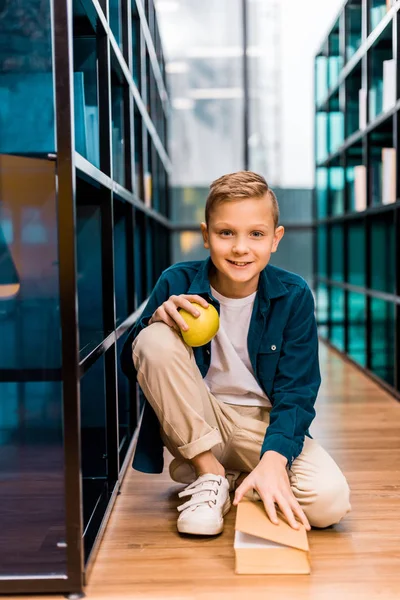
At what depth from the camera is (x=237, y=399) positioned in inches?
72.0

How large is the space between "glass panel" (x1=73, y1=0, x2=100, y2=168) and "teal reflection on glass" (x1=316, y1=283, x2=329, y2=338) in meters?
3.40

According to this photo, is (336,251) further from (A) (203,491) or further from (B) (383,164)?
(A) (203,491)

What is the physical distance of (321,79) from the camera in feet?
17.1

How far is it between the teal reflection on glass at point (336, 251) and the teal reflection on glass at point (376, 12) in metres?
1.41

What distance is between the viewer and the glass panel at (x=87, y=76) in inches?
68.9

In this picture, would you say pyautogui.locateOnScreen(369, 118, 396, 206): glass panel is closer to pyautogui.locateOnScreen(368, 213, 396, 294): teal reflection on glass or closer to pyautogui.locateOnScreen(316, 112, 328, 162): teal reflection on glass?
pyautogui.locateOnScreen(368, 213, 396, 294): teal reflection on glass

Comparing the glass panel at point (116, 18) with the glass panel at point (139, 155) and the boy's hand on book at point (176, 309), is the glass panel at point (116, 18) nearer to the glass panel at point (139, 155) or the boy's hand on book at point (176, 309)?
the glass panel at point (139, 155)

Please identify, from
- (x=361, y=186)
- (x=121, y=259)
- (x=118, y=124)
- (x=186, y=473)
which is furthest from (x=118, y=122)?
(x=361, y=186)

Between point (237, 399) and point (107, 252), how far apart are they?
51cm

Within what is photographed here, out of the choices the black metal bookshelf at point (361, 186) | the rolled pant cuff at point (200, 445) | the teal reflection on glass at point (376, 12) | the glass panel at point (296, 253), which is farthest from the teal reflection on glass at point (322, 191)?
the rolled pant cuff at point (200, 445)

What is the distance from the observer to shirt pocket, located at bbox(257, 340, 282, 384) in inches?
68.5

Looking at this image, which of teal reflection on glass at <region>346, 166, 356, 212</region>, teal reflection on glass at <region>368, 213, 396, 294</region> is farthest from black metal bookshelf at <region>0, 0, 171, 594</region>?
teal reflection on glass at <region>346, 166, 356, 212</region>

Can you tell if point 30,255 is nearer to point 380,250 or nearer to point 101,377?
point 101,377

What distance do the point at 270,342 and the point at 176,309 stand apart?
0.85 ft
